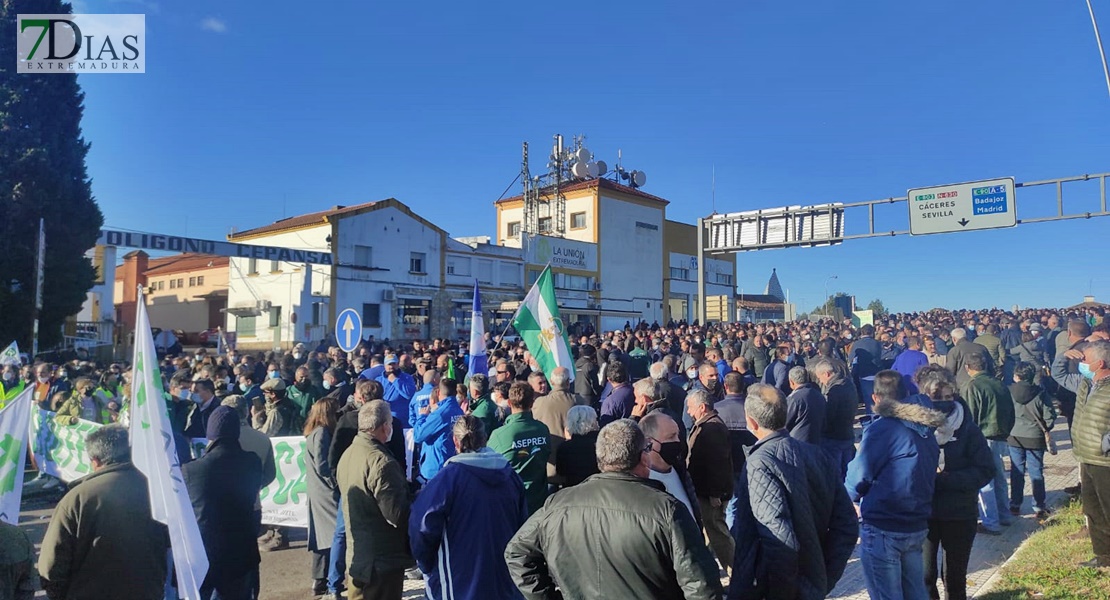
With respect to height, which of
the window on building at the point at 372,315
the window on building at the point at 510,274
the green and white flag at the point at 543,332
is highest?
the window on building at the point at 510,274

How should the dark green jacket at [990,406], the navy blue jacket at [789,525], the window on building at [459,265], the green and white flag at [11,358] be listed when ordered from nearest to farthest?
the navy blue jacket at [789,525], the dark green jacket at [990,406], the green and white flag at [11,358], the window on building at [459,265]

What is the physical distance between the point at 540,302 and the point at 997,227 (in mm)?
18157

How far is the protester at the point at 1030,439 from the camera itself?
23.9ft

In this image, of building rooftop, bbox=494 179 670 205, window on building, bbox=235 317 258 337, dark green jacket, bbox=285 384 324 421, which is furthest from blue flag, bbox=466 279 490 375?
building rooftop, bbox=494 179 670 205

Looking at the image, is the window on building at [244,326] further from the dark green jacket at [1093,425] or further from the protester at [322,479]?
the dark green jacket at [1093,425]

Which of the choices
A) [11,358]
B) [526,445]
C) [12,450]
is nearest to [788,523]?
[526,445]

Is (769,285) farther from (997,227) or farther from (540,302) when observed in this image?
(540,302)

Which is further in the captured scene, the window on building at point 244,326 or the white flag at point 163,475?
the window on building at point 244,326

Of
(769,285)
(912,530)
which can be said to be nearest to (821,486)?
(912,530)

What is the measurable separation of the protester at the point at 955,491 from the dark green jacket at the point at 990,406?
266 centimetres

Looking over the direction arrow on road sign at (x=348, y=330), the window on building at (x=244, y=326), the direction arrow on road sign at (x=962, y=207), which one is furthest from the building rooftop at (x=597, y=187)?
the direction arrow on road sign at (x=348, y=330)

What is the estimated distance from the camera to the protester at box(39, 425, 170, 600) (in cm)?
345

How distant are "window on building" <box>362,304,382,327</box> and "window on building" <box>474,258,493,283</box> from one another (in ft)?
20.5

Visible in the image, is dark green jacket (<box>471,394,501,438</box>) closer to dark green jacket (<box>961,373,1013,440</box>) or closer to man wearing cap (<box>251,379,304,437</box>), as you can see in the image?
man wearing cap (<box>251,379,304,437</box>)
